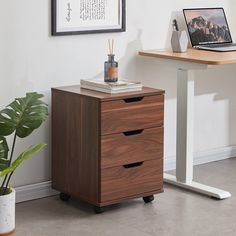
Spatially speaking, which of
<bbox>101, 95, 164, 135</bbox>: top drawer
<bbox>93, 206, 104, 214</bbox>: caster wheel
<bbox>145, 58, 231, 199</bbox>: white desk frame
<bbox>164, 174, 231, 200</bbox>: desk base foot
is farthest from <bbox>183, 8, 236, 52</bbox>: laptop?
<bbox>93, 206, 104, 214</bbox>: caster wheel

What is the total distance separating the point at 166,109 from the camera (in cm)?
445

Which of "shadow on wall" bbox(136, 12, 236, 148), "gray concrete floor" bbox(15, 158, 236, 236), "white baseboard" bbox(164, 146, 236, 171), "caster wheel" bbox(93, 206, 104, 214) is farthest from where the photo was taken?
"white baseboard" bbox(164, 146, 236, 171)

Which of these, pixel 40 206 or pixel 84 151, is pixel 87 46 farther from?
pixel 40 206

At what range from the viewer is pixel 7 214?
10.8ft

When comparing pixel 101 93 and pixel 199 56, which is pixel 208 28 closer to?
pixel 199 56

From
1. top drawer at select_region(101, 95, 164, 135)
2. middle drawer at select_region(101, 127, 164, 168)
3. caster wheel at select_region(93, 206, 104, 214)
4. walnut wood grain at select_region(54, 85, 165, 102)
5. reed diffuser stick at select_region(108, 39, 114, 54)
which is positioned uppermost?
reed diffuser stick at select_region(108, 39, 114, 54)

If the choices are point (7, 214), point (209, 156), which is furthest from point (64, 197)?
point (209, 156)

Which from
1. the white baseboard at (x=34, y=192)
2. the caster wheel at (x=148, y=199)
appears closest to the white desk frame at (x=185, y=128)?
the caster wheel at (x=148, y=199)

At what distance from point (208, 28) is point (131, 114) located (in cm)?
112

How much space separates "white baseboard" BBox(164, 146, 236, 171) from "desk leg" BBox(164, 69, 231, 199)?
38cm

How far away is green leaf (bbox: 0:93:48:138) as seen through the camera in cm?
336

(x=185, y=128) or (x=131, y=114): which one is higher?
(x=131, y=114)

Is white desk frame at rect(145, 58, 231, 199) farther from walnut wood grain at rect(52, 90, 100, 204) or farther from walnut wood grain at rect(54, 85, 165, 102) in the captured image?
walnut wood grain at rect(52, 90, 100, 204)

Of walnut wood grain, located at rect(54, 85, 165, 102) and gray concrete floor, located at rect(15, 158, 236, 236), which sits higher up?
walnut wood grain, located at rect(54, 85, 165, 102)
